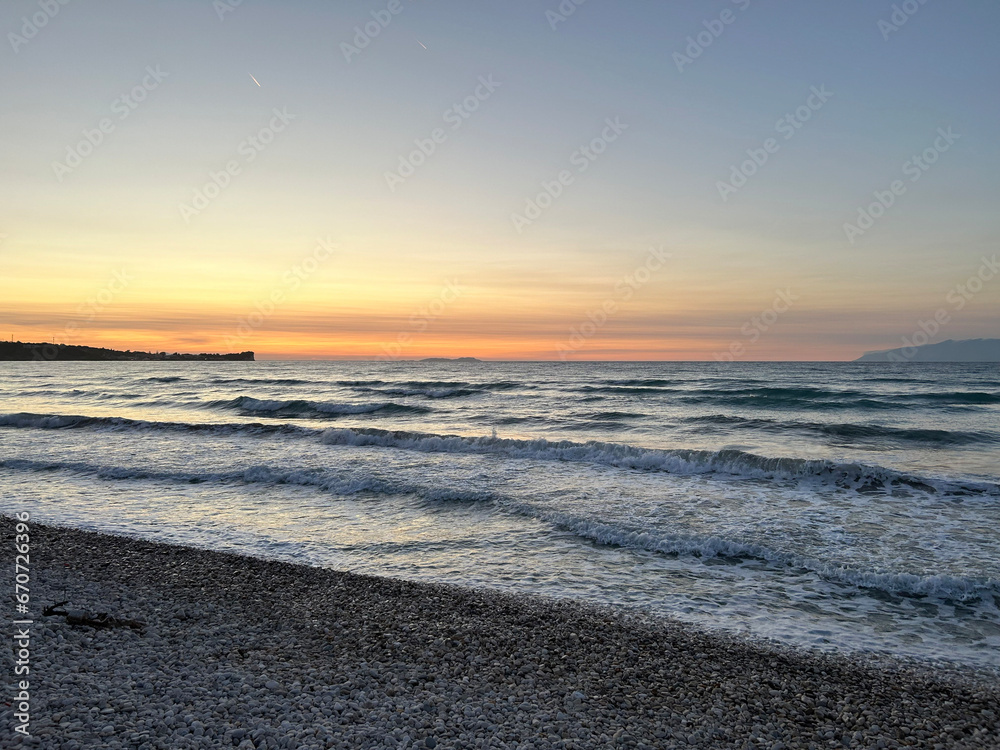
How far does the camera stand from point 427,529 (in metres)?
10.8

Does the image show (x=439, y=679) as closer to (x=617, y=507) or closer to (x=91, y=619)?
(x=91, y=619)

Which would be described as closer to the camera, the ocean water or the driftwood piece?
the driftwood piece

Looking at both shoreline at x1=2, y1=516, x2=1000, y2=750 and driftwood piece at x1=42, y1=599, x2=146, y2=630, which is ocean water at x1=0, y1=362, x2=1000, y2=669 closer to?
shoreline at x1=2, y1=516, x2=1000, y2=750

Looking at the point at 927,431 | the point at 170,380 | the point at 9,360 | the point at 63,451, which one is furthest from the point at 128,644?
the point at 9,360

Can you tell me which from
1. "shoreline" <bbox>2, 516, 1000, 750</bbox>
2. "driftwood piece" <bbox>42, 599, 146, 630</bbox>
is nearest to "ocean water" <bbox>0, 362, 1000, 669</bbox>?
"shoreline" <bbox>2, 516, 1000, 750</bbox>

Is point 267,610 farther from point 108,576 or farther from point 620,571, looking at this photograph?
point 620,571

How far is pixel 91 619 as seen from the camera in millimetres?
6137

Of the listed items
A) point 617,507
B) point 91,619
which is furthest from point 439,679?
point 617,507

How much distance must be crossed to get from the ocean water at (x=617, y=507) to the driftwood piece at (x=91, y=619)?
9.72 feet

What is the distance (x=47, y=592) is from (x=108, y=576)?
2.48ft

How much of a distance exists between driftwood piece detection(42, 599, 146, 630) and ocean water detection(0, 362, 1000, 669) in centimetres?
296

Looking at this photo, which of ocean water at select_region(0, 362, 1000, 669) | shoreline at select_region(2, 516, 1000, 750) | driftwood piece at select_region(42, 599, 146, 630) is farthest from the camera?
ocean water at select_region(0, 362, 1000, 669)

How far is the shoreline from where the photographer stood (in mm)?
4371

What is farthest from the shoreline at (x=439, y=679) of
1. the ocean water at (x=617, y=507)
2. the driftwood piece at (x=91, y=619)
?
the ocean water at (x=617, y=507)
